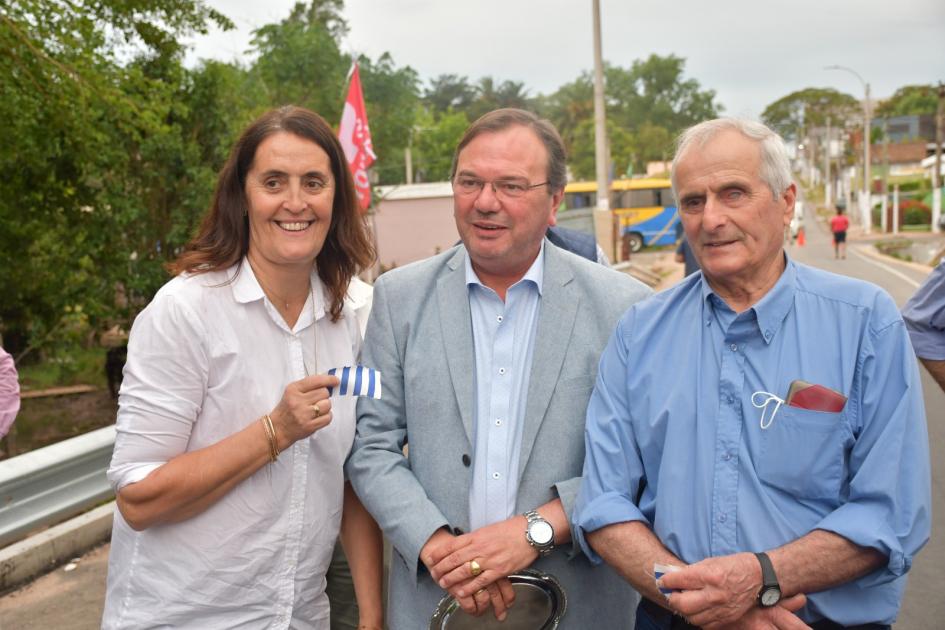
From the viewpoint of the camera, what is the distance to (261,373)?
2.35 m

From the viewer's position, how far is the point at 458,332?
2.52 m

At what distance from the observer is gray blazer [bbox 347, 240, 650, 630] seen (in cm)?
238

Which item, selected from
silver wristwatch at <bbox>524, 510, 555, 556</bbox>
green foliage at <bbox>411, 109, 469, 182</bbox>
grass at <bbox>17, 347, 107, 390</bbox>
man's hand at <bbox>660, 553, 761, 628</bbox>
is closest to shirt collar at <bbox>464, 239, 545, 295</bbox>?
silver wristwatch at <bbox>524, 510, 555, 556</bbox>

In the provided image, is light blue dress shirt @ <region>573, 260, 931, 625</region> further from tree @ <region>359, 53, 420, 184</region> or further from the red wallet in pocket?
tree @ <region>359, 53, 420, 184</region>

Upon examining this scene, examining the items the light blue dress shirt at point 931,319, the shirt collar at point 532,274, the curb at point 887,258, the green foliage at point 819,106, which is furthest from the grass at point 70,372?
the green foliage at point 819,106

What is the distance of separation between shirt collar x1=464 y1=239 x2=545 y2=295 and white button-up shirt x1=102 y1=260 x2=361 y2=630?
538 mm

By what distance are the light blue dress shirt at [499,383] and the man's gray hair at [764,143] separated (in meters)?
0.61

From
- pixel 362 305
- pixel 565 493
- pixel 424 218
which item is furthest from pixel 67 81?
pixel 424 218

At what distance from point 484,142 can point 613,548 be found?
1.19 metres

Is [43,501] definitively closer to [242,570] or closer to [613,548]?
[242,570]

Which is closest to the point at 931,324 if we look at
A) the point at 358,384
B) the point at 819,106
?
the point at 358,384

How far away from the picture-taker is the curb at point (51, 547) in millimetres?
4031

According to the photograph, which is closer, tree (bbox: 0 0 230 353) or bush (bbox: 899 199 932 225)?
tree (bbox: 0 0 230 353)

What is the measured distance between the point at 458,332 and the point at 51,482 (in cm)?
206
